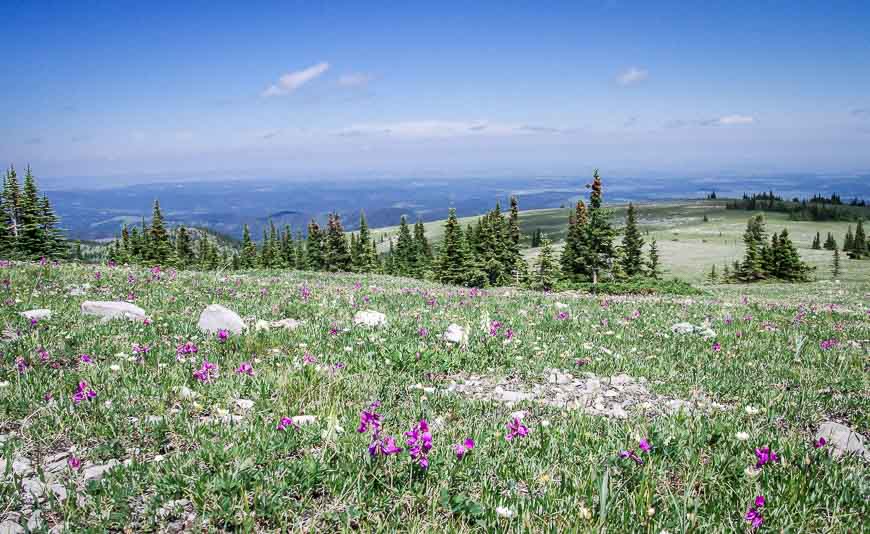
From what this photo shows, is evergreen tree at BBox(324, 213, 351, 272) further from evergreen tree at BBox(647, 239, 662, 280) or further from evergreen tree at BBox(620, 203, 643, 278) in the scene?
evergreen tree at BBox(647, 239, 662, 280)

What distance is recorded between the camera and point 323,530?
9.92 ft

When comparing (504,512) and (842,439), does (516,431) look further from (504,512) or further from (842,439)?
(842,439)

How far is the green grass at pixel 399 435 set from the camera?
3117 mm

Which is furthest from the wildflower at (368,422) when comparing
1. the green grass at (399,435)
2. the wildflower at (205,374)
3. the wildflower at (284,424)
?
the wildflower at (205,374)

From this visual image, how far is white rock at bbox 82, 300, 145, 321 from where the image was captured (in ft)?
27.6

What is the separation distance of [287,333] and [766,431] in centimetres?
660

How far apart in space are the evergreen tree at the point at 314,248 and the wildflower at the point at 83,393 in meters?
91.3

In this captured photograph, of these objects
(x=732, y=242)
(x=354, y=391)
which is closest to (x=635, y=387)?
(x=354, y=391)

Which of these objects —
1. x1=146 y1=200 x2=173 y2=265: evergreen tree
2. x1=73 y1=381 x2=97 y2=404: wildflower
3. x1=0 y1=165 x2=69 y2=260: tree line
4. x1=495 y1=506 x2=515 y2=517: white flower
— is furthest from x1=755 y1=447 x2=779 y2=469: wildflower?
x1=146 y1=200 x2=173 y2=265: evergreen tree

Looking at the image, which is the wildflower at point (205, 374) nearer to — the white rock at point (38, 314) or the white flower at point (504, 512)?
the white flower at point (504, 512)

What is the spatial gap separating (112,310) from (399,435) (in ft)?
23.9

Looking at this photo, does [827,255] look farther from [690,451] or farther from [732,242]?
[690,451]

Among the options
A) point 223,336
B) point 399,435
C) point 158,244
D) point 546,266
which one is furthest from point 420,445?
point 158,244

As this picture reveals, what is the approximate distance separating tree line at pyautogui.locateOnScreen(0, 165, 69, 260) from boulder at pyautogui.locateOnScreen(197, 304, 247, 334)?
7721cm
